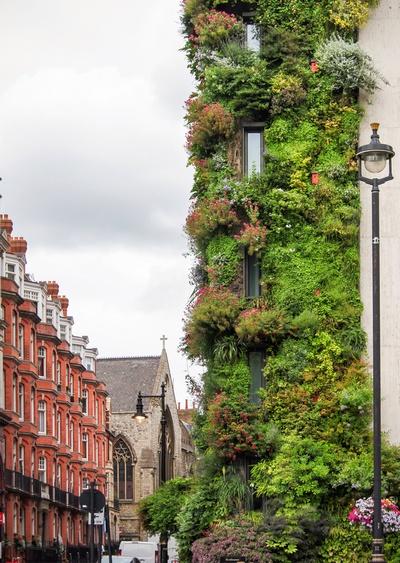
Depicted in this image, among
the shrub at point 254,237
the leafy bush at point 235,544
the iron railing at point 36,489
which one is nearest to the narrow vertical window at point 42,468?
the iron railing at point 36,489

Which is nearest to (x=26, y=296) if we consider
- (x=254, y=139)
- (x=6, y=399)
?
(x=6, y=399)

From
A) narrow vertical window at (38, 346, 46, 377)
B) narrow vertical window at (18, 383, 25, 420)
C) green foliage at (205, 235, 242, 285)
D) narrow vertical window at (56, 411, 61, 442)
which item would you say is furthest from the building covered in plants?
narrow vertical window at (56, 411, 61, 442)

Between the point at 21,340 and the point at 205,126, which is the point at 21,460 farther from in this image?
the point at 205,126

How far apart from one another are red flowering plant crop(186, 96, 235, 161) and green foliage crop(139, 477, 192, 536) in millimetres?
15314

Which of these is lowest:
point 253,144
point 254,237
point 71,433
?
point 71,433

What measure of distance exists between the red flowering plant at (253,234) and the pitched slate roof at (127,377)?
9066 cm

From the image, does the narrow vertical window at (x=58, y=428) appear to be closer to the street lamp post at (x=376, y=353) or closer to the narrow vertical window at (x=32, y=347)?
the narrow vertical window at (x=32, y=347)

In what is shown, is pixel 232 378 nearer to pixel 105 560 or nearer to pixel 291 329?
pixel 291 329

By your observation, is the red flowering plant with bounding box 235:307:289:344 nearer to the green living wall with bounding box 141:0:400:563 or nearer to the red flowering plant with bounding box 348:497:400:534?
the green living wall with bounding box 141:0:400:563

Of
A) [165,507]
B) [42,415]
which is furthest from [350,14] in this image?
[42,415]

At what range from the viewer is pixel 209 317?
123 feet

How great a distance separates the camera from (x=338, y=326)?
123ft

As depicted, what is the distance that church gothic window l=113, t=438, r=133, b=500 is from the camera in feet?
410

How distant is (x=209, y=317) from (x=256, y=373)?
2.16 meters
